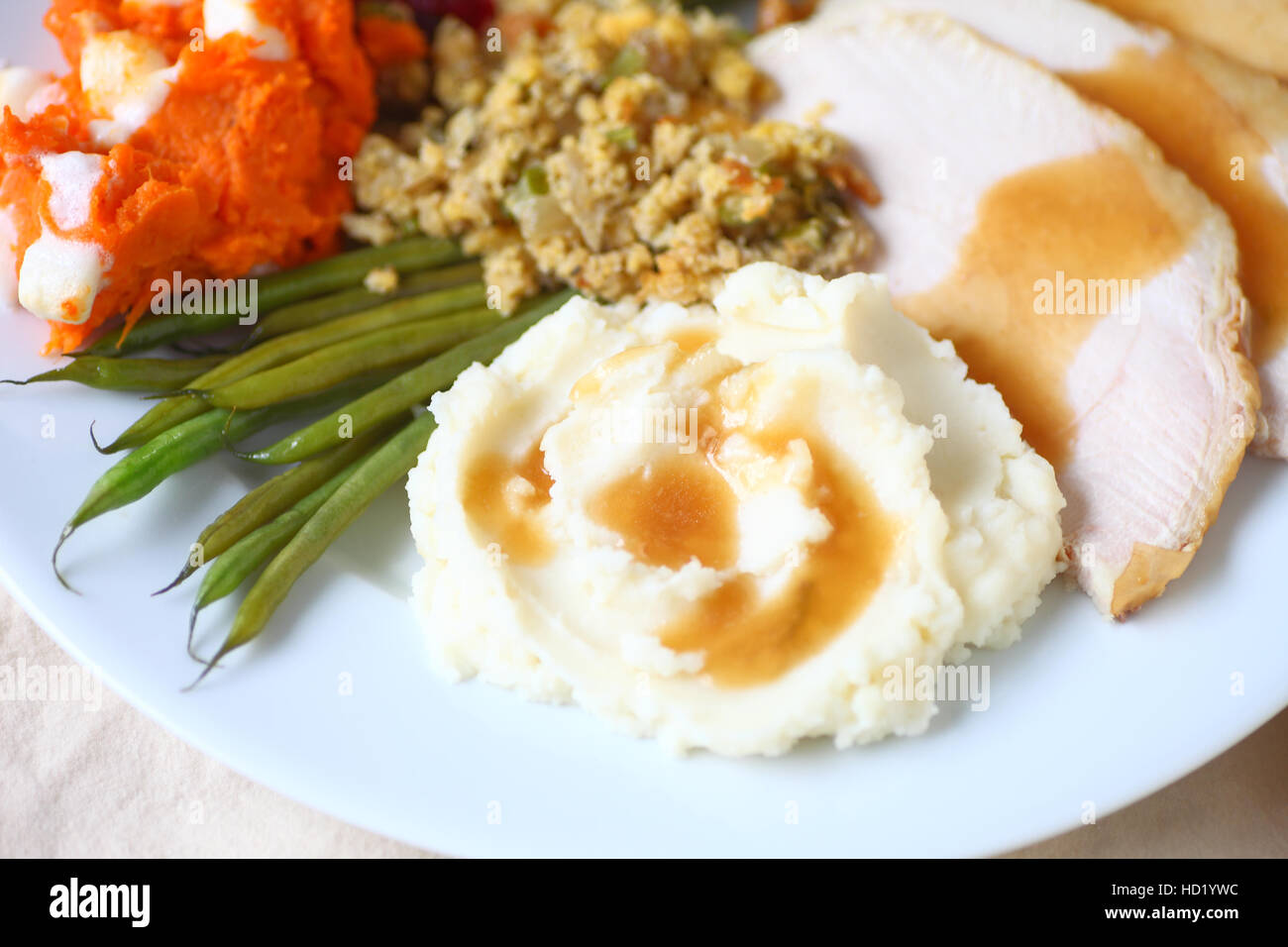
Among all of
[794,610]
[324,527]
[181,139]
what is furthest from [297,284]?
[794,610]

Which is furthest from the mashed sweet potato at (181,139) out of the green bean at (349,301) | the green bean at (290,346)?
the green bean at (290,346)

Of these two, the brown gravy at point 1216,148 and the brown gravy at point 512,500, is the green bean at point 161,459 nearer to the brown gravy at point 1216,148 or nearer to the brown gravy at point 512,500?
the brown gravy at point 512,500

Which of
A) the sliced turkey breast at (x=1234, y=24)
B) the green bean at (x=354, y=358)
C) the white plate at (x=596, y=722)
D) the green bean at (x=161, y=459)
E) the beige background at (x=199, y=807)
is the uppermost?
the sliced turkey breast at (x=1234, y=24)

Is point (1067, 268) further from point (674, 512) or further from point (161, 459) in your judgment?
point (161, 459)

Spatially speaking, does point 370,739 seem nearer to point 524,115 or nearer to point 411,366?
point 411,366

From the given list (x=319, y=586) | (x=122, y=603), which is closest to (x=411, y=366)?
(x=319, y=586)
